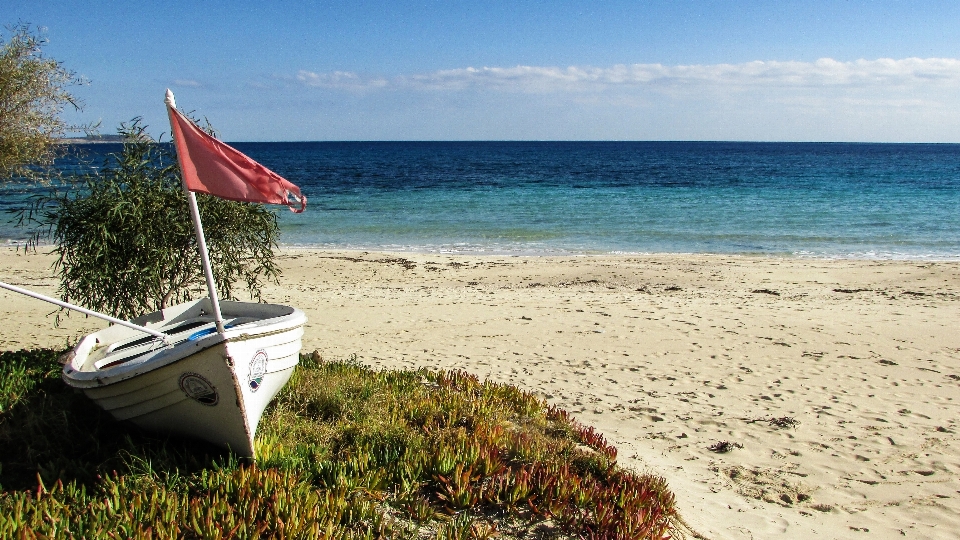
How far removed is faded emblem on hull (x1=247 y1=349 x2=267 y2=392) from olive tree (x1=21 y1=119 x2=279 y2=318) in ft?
12.6

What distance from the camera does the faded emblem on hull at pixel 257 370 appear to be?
5.65 m

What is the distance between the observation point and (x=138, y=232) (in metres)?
8.73

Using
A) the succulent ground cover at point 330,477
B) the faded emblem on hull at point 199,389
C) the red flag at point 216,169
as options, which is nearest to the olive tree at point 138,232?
the succulent ground cover at point 330,477

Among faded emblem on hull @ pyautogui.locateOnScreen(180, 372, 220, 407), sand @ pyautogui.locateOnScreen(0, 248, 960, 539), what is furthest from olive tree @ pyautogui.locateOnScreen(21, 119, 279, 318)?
faded emblem on hull @ pyautogui.locateOnScreen(180, 372, 220, 407)

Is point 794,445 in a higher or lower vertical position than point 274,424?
lower

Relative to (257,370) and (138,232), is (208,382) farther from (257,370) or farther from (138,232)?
(138,232)

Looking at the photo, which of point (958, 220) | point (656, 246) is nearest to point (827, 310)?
point (656, 246)

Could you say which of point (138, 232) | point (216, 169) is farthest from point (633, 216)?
point (216, 169)

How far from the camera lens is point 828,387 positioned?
32.2 ft

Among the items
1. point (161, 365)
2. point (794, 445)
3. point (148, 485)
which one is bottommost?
point (794, 445)

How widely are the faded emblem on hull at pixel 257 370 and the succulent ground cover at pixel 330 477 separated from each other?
0.59m

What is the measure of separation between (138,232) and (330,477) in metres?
4.78

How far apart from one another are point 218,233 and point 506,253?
1489cm

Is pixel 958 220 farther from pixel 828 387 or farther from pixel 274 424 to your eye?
pixel 274 424
